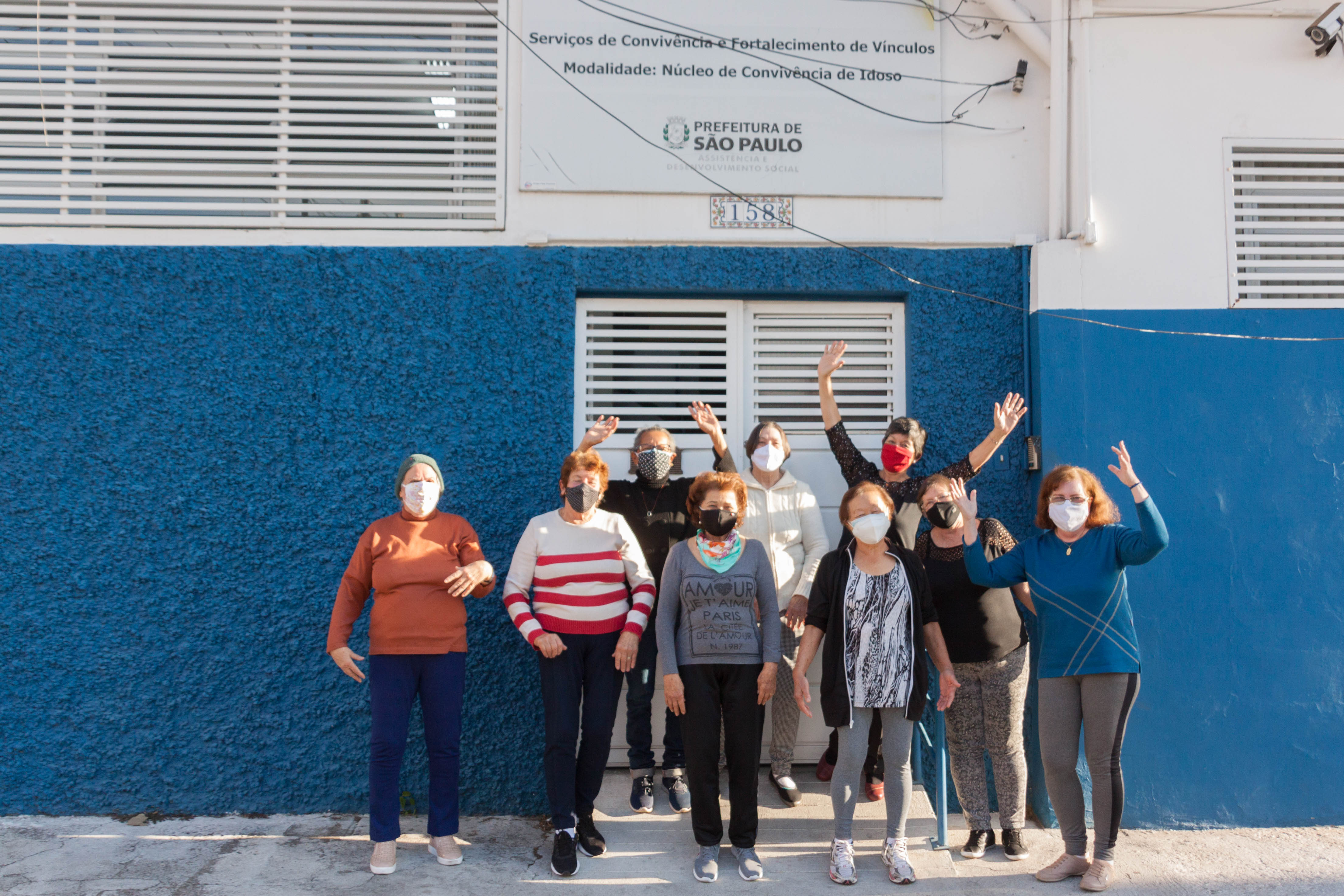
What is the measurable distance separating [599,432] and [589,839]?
5.70ft

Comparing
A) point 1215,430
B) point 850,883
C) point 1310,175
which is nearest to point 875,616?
point 850,883

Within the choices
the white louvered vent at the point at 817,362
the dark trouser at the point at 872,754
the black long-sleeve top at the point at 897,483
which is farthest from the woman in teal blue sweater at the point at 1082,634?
the white louvered vent at the point at 817,362

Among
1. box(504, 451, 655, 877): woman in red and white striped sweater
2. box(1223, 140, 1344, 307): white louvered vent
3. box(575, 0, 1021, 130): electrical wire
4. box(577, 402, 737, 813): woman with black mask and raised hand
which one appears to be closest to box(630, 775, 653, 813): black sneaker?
box(577, 402, 737, 813): woman with black mask and raised hand

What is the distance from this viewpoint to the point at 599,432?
4.22m

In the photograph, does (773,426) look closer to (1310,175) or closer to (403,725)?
(403,725)

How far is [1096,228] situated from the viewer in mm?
4680

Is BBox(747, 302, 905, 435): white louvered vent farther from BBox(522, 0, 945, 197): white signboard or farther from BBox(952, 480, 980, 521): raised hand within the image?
BBox(952, 480, 980, 521): raised hand

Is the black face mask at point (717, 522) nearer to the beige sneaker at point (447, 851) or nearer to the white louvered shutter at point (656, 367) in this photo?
the white louvered shutter at point (656, 367)

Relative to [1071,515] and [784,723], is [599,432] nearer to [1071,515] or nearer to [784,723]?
[784,723]

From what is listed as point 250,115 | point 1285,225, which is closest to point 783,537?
point 1285,225

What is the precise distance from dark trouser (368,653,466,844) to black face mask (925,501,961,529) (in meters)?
2.09

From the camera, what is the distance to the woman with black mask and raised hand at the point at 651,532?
4199 mm

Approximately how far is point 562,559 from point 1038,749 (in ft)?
8.18

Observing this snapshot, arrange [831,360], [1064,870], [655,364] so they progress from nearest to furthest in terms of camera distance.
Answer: [1064,870]
[831,360]
[655,364]
